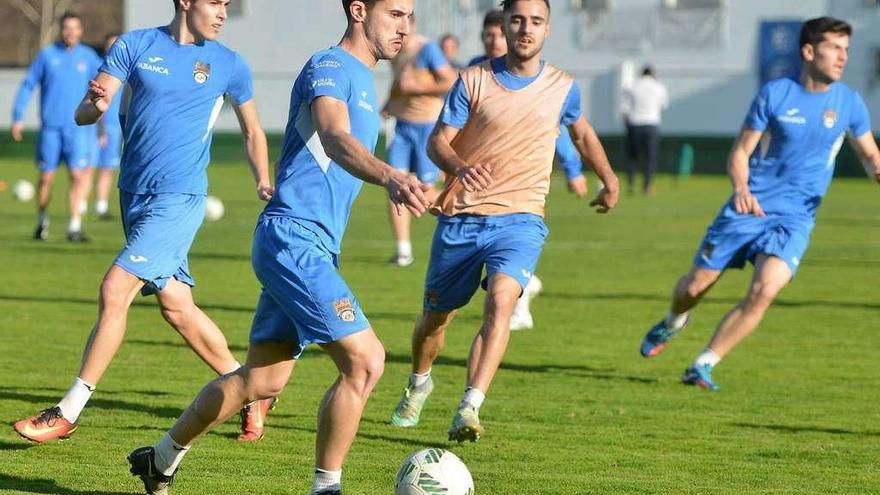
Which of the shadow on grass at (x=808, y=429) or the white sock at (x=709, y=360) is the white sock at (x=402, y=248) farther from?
the shadow on grass at (x=808, y=429)

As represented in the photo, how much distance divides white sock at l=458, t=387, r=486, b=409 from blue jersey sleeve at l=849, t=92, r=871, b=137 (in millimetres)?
3717

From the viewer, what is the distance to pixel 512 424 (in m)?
8.69

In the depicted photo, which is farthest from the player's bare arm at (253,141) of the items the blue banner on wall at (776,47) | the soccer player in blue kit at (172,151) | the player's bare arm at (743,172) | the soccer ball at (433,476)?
the blue banner on wall at (776,47)

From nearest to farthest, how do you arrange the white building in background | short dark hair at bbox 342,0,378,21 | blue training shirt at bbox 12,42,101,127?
short dark hair at bbox 342,0,378,21
blue training shirt at bbox 12,42,101,127
the white building in background

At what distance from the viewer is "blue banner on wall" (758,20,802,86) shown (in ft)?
148

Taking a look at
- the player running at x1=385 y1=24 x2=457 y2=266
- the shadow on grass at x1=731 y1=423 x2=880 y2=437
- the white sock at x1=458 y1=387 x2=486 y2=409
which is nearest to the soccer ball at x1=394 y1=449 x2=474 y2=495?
the white sock at x1=458 y1=387 x2=486 y2=409

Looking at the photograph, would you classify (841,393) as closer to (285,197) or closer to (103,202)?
(285,197)

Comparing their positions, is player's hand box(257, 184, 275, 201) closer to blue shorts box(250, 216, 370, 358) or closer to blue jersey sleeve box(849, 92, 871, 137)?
blue shorts box(250, 216, 370, 358)

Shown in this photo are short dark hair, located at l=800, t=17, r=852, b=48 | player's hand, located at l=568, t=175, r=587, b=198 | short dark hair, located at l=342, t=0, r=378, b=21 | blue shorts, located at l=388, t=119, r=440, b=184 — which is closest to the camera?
short dark hair, located at l=342, t=0, r=378, b=21

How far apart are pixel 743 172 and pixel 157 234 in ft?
12.5

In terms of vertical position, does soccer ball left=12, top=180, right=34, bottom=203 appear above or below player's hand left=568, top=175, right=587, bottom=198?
below

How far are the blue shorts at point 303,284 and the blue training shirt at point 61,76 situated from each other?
13.6 meters

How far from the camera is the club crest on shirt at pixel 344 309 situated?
6.10 m

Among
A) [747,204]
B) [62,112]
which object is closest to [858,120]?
[747,204]
